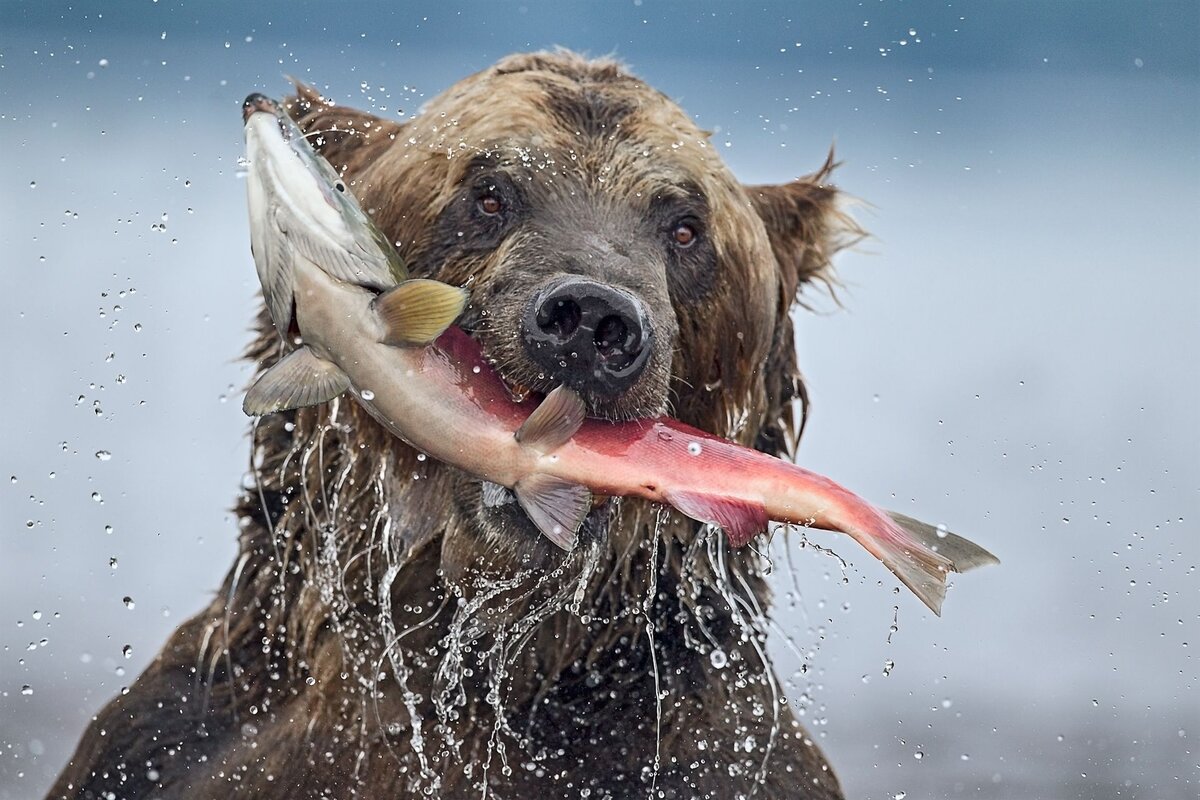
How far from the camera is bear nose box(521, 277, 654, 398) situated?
9.52 feet

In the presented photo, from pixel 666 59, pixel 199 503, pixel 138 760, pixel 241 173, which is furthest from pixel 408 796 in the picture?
pixel 199 503

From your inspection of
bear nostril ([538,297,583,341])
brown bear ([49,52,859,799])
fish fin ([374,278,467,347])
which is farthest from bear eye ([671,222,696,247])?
A: fish fin ([374,278,467,347])

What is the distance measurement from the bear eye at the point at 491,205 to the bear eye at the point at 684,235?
1.27 feet

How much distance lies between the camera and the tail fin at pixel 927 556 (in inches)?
103

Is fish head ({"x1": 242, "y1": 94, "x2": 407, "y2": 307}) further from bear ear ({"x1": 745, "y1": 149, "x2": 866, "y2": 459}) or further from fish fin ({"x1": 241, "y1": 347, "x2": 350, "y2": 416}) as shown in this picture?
bear ear ({"x1": 745, "y1": 149, "x2": 866, "y2": 459})

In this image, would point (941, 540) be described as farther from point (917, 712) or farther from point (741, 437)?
point (917, 712)

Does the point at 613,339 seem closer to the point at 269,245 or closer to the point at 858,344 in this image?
the point at 269,245

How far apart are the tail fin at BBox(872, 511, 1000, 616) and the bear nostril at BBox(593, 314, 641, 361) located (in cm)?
56

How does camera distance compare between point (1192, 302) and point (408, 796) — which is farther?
point (1192, 302)

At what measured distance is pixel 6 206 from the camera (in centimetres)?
783

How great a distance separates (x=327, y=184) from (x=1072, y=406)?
5.84 metres

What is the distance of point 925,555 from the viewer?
2674mm

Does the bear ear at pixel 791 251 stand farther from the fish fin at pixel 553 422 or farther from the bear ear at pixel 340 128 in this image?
the fish fin at pixel 553 422

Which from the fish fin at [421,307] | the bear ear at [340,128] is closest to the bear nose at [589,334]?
the fish fin at [421,307]
